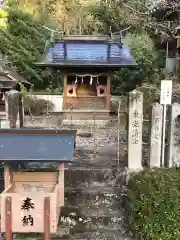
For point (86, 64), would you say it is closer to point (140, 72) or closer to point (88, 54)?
point (88, 54)

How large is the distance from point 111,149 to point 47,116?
A: 558cm

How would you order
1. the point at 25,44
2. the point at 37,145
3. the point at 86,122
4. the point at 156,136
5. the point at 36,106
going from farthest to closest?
the point at 25,44 < the point at 36,106 < the point at 86,122 < the point at 156,136 < the point at 37,145

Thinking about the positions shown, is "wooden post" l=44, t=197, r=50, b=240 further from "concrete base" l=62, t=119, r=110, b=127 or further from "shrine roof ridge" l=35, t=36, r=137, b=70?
"concrete base" l=62, t=119, r=110, b=127

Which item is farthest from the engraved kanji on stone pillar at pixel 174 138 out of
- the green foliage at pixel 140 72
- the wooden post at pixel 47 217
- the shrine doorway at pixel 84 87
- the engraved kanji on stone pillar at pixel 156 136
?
the green foliage at pixel 140 72

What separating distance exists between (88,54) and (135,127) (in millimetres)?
6247

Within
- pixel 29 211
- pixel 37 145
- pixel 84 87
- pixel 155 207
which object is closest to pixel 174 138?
pixel 155 207

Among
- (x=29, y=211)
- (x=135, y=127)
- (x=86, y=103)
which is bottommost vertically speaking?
(x=29, y=211)

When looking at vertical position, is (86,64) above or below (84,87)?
above

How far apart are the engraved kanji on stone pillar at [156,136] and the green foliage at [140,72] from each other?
10147 mm

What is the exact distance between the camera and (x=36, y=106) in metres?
16.2

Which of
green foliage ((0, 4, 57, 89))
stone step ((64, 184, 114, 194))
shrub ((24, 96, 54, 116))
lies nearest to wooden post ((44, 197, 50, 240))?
stone step ((64, 184, 114, 194))

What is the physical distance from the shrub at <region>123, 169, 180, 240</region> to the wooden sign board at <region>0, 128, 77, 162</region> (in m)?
1.67

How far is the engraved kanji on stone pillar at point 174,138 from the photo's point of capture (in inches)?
294

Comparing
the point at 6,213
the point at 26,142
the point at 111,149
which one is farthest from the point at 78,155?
the point at 6,213
